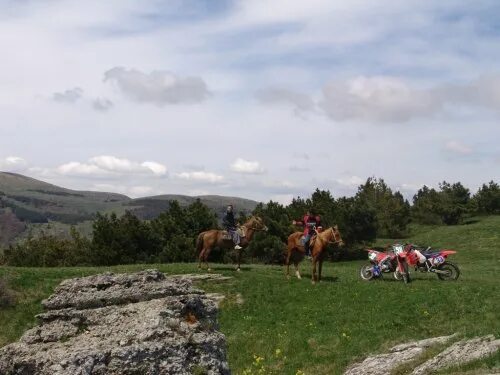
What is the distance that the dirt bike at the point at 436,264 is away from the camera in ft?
102

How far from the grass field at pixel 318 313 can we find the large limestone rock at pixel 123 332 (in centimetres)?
876

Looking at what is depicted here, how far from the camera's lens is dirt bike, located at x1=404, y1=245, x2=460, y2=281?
30969 mm

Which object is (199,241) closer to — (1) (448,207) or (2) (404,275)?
(2) (404,275)

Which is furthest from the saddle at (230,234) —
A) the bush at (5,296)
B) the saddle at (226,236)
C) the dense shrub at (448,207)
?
the dense shrub at (448,207)

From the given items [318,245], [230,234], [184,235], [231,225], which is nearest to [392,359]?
[318,245]

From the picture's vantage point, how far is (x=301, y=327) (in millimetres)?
23812

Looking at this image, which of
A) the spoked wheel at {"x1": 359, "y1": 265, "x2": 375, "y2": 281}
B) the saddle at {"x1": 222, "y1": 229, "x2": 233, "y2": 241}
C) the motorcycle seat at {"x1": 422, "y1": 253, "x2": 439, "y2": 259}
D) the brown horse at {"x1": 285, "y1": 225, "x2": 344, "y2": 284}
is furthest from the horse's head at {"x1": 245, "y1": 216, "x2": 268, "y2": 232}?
the motorcycle seat at {"x1": 422, "y1": 253, "x2": 439, "y2": 259}

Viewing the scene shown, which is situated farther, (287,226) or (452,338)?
(287,226)

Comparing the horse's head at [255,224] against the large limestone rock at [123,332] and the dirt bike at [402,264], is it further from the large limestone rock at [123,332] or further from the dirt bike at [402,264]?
the large limestone rock at [123,332]

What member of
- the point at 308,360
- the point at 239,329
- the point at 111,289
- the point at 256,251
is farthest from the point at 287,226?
→ the point at 111,289

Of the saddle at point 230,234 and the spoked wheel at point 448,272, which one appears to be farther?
the saddle at point 230,234

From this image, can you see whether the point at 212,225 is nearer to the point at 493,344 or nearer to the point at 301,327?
the point at 301,327

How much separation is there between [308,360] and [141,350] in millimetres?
13198

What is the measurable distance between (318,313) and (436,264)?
9.17 metres
